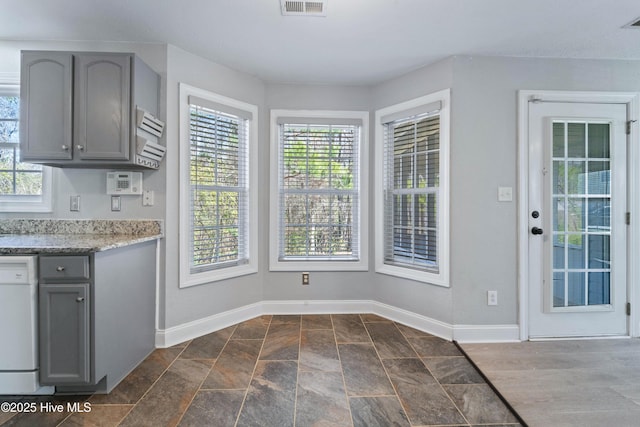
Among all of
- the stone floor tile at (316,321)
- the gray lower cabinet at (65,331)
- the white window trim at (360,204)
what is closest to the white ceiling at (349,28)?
the white window trim at (360,204)

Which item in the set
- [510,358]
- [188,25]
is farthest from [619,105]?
[188,25]

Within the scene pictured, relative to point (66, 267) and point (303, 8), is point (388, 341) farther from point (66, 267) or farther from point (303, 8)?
point (303, 8)

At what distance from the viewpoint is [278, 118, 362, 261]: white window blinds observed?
292 centimetres

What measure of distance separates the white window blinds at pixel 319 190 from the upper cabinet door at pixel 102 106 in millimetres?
1367

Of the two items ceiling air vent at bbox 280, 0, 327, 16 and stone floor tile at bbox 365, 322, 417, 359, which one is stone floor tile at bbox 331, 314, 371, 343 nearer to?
stone floor tile at bbox 365, 322, 417, 359

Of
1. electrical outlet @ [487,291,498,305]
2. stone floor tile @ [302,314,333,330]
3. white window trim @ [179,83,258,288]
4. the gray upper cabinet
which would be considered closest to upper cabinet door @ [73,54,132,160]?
the gray upper cabinet

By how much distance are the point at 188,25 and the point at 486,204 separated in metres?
2.74

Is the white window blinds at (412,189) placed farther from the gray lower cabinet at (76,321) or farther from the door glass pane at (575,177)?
the gray lower cabinet at (76,321)

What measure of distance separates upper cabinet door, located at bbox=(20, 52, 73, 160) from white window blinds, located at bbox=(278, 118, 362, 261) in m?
1.66

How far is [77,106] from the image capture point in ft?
6.26

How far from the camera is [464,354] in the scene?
2160 mm

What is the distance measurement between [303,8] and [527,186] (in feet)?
7.39

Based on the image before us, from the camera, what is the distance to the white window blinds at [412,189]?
2555mm

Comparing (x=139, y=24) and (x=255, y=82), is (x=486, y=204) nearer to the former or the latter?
(x=255, y=82)
